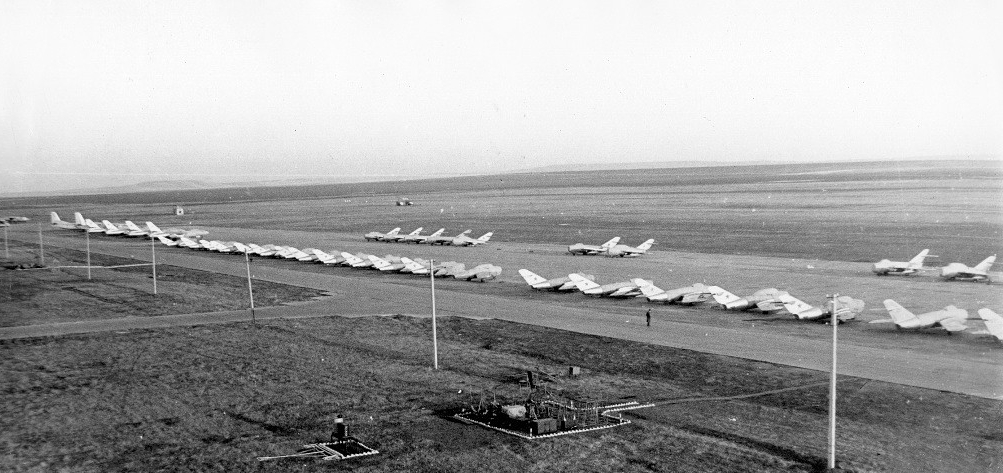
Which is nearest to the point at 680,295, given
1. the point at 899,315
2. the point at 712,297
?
the point at 712,297

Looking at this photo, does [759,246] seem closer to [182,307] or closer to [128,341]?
[182,307]

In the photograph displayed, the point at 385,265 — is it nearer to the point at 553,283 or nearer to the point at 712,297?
the point at 553,283

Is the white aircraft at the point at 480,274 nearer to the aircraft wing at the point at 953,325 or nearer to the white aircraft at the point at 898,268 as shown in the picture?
the white aircraft at the point at 898,268

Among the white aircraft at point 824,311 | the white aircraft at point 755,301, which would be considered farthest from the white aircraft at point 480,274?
the white aircraft at point 824,311

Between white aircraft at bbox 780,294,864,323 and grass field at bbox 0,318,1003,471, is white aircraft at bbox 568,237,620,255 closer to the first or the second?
white aircraft at bbox 780,294,864,323

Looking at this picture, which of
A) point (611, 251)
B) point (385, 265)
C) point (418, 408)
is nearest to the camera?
point (418, 408)

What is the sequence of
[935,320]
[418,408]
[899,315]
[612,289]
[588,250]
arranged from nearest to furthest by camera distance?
[418,408] < [935,320] < [899,315] < [612,289] < [588,250]

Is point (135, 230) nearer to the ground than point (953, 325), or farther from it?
farther from it

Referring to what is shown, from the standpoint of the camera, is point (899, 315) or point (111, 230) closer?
point (899, 315)
